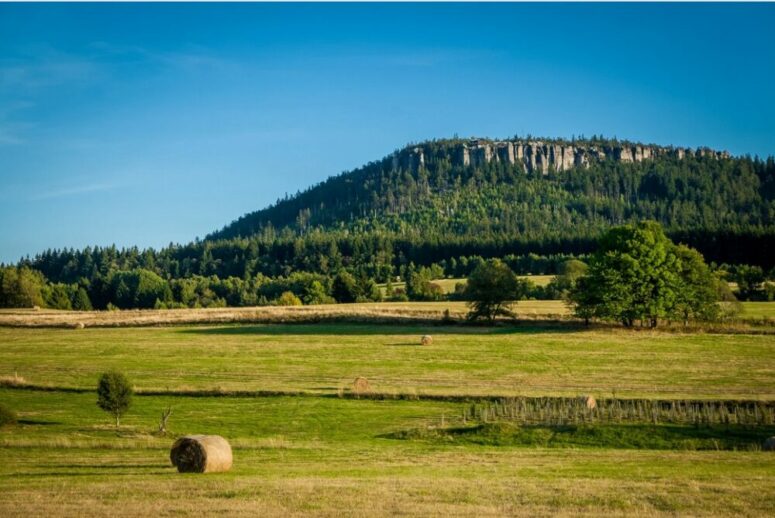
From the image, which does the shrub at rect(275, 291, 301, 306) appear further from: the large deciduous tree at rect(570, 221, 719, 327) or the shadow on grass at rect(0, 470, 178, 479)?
the shadow on grass at rect(0, 470, 178, 479)

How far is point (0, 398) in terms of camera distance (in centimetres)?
4200

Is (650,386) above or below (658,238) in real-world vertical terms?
below

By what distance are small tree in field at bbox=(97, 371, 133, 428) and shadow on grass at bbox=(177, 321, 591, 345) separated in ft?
121

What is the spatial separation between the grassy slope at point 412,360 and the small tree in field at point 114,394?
30.4 ft

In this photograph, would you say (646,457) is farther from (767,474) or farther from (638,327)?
(638,327)

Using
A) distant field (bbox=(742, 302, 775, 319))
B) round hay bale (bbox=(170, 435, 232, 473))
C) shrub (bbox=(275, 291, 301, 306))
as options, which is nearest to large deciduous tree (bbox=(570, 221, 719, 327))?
distant field (bbox=(742, 302, 775, 319))

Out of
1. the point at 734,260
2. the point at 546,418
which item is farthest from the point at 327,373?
the point at 734,260

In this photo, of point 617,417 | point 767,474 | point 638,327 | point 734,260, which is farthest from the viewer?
point 734,260

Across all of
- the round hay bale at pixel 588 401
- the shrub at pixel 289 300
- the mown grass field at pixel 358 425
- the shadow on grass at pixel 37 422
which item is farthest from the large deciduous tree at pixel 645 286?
the shrub at pixel 289 300

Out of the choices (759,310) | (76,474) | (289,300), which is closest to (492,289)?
(759,310)

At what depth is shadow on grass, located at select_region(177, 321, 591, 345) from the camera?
70500 mm

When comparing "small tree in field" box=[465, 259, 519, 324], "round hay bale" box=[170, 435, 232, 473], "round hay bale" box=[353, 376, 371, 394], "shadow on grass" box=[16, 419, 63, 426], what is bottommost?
"shadow on grass" box=[16, 419, 63, 426]

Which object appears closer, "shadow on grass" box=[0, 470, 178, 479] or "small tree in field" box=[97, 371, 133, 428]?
"shadow on grass" box=[0, 470, 178, 479]

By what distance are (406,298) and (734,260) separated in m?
70.9
